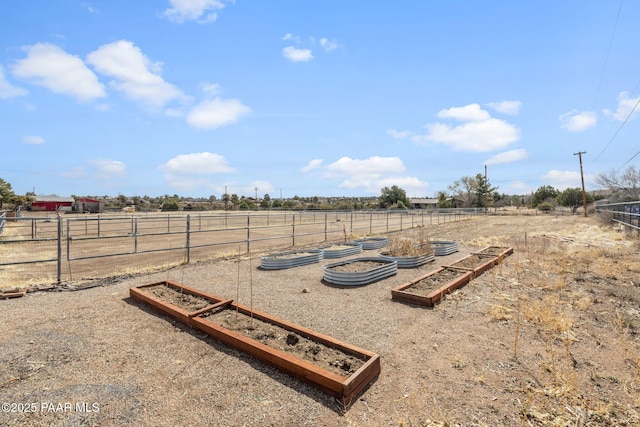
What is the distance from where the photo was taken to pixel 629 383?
3.40 metres

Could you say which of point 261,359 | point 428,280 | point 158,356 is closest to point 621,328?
point 428,280

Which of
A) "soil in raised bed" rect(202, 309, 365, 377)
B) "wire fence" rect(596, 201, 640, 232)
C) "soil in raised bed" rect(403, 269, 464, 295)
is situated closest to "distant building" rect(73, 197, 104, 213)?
"soil in raised bed" rect(202, 309, 365, 377)

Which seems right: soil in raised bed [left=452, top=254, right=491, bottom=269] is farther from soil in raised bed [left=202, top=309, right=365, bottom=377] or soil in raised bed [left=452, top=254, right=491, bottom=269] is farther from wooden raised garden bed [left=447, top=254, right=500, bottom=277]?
soil in raised bed [left=202, top=309, right=365, bottom=377]

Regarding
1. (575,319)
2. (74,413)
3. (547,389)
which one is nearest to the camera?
(74,413)

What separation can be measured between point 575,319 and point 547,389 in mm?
2775

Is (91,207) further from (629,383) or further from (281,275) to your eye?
(629,383)

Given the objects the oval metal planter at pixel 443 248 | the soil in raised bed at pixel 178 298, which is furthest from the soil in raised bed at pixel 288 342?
the oval metal planter at pixel 443 248

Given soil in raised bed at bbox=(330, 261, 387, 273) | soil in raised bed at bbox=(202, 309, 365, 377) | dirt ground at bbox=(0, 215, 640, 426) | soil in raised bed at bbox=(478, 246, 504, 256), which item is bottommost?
dirt ground at bbox=(0, 215, 640, 426)

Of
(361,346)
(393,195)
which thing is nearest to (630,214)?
(361,346)

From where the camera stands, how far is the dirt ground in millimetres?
2857

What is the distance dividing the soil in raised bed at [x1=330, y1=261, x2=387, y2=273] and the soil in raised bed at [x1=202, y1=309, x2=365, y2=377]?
3949 mm

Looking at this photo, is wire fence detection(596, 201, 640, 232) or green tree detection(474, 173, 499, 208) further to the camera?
green tree detection(474, 173, 499, 208)

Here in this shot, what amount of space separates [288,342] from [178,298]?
3017mm

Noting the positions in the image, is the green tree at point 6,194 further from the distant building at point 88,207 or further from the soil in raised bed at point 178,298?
the soil in raised bed at point 178,298
